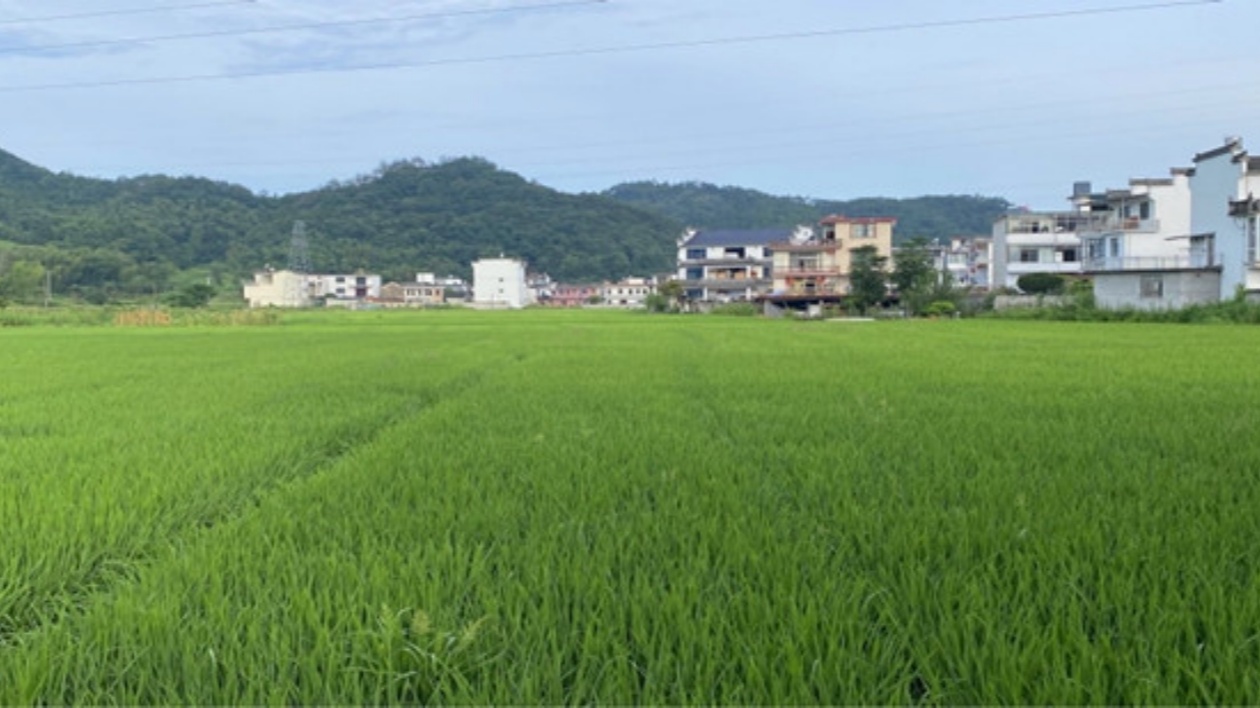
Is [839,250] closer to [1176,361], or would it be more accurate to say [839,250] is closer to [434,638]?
[1176,361]

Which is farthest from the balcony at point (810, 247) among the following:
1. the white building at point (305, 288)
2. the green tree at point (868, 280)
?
the white building at point (305, 288)

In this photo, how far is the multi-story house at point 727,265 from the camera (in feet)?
223

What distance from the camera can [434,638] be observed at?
1960 mm

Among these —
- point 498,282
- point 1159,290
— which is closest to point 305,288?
point 498,282

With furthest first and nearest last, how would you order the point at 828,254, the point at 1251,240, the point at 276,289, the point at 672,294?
the point at 276,289 < the point at 672,294 < the point at 828,254 < the point at 1251,240

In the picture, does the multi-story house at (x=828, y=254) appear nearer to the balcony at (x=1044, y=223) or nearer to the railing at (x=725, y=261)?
the balcony at (x=1044, y=223)

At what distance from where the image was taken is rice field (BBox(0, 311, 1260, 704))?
70.0 inches

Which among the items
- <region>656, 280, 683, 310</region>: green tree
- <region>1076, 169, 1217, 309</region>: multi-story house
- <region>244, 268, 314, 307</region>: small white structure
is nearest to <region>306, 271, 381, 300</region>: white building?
<region>244, 268, 314, 307</region>: small white structure

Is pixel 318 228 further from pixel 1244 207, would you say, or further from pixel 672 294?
pixel 1244 207

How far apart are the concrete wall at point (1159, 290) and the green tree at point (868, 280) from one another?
379 inches

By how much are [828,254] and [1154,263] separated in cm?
2071

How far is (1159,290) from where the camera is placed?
115 ft

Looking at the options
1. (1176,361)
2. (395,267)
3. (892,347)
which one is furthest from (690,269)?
(1176,361)

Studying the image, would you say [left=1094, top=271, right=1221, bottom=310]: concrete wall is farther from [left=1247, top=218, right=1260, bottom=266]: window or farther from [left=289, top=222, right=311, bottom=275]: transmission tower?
[left=289, top=222, right=311, bottom=275]: transmission tower
